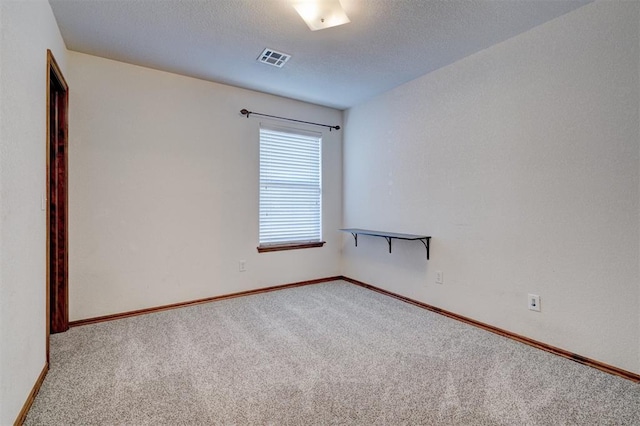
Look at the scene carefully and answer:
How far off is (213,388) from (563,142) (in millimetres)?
2866

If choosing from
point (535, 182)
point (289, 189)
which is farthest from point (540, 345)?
point (289, 189)

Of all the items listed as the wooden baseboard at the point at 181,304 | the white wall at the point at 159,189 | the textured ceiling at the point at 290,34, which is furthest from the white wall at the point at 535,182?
the white wall at the point at 159,189

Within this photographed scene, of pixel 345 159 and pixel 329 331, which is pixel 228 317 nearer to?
pixel 329 331

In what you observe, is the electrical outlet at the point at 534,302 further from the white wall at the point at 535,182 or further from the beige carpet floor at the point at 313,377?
the beige carpet floor at the point at 313,377

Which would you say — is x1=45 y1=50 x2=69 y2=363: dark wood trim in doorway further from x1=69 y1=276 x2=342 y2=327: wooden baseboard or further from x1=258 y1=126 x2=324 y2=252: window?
x1=258 y1=126 x2=324 y2=252: window

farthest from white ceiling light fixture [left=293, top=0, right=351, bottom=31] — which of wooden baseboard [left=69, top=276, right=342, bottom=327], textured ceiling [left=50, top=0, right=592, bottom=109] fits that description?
wooden baseboard [left=69, top=276, right=342, bottom=327]

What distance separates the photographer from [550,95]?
2348 mm

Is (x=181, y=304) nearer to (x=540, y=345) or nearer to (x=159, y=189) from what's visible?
(x=159, y=189)

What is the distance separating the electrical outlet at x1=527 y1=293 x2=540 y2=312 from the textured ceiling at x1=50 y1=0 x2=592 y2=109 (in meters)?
2.06

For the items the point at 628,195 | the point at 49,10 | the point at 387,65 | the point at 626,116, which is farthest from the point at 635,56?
the point at 49,10

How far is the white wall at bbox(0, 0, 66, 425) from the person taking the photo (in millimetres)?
1384

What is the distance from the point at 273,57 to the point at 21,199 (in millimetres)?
2165

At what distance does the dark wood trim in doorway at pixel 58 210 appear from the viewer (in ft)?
8.51

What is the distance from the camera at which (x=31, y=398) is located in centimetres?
168
